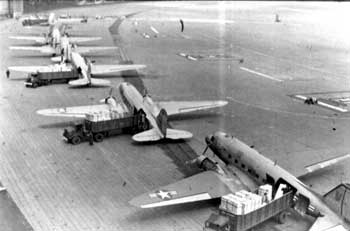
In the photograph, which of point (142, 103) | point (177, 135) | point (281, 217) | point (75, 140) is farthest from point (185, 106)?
point (281, 217)

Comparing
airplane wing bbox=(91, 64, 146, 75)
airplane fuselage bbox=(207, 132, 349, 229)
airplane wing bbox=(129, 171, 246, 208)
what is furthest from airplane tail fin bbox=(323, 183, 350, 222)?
airplane wing bbox=(91, 64, 146, 75)

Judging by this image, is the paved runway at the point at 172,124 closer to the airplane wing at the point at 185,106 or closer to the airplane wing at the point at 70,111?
the airplane wing at the point at 185,106

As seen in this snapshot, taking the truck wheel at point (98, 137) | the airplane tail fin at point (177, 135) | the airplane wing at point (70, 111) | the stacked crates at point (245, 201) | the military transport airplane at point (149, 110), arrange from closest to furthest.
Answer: the stacked crates at point (245, 201), the military transport airplane at point (149, 110), the airplane tail fin at point (177, 135), the truck wheel at point (98, 137), the airplane wing at point (70, 111)

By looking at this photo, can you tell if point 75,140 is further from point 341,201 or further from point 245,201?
point 341,201

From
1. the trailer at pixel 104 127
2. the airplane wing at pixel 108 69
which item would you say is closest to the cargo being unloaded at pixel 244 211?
the trailer at pixel 104 127

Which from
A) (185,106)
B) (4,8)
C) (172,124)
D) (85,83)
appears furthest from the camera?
(4,8)

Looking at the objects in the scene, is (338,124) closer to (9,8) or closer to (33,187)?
(33,187)

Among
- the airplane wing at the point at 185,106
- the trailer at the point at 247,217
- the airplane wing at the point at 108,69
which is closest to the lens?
the trailer at the point at 247,217
